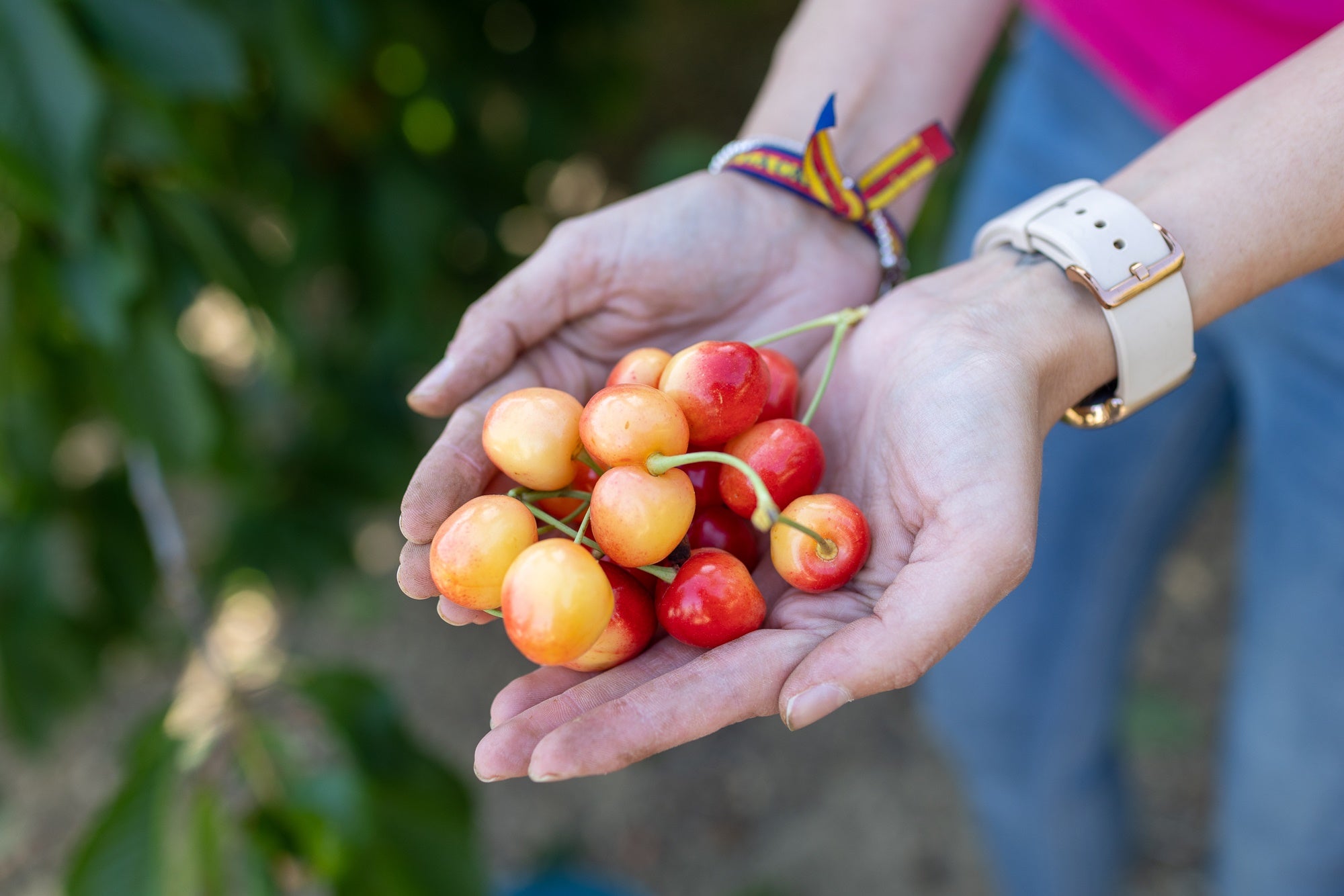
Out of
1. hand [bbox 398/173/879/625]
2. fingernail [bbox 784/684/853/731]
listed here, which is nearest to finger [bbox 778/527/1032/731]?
fingernail [bbox 784/684/853/731]

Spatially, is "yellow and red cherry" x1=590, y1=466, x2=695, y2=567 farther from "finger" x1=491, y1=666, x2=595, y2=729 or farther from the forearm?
the forearm

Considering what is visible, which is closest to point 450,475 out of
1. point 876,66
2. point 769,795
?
point 876,66

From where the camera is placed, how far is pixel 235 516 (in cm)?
283

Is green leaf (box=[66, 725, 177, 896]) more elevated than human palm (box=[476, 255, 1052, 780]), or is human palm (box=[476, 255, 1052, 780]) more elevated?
human palm (box=[476, 255, 1052, 780])

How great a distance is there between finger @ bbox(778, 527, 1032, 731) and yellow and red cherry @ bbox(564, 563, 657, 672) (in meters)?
0.26

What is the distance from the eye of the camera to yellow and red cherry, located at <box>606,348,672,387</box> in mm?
1494

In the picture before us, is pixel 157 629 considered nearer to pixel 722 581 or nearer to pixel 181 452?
pixel 181 452

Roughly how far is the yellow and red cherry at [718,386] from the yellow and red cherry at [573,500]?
0.17 meters

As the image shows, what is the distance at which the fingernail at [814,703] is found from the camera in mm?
1088

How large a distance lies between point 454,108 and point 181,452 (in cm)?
127

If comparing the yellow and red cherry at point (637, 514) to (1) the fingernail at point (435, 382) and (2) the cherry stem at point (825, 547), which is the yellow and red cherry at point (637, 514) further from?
(1) the fingernail at point (435, 382)

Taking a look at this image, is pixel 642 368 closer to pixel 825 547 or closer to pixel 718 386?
pixel 718 386

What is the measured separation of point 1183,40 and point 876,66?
50cm

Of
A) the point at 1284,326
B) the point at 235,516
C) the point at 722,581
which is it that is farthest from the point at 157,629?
the point at 1284,326
